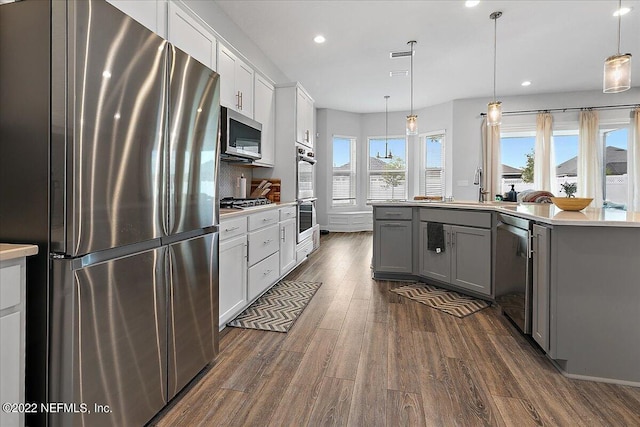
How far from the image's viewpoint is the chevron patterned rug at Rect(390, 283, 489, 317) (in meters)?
3.07

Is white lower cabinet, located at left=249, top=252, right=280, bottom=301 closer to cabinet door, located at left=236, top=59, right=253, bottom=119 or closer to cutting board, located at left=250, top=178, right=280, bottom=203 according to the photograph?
cutting board, located at left=250, top=178, right=280, bottom=203

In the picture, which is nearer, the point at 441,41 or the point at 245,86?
the point at 245,86

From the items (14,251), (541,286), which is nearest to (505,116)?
(541,286)

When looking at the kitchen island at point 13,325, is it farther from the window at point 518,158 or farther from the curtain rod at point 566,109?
the window at point 518,158

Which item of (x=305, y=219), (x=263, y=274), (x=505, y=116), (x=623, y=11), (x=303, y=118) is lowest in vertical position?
(x=263, y=274)

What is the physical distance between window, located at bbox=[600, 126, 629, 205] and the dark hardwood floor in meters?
5.57

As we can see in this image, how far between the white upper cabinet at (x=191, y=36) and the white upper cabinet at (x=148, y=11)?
69mm

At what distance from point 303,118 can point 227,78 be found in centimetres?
196

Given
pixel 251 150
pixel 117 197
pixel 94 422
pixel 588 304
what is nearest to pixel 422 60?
pixel 251 150

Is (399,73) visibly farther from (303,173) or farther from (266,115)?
(266,115)

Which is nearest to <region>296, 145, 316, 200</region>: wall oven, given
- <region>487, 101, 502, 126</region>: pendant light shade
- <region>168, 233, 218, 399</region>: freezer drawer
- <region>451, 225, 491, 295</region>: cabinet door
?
<region>451, 225, 491, 295</region>: cabinet door

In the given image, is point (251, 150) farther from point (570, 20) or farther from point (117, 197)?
point (570, 20)

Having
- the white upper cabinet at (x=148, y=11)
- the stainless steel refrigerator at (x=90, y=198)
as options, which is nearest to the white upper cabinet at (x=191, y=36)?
the white upper cabinet at (x=148, y=11)

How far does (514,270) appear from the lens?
2.56m
